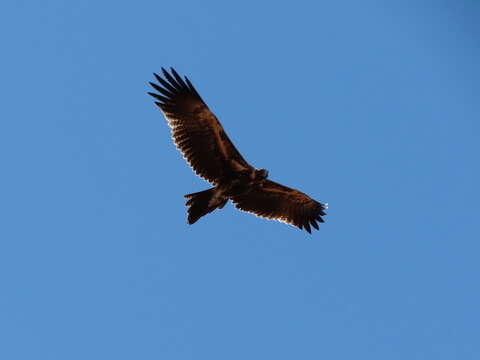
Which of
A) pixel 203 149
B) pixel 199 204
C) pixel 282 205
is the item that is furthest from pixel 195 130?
pixel 282 205

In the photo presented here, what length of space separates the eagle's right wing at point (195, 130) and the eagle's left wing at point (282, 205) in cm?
117

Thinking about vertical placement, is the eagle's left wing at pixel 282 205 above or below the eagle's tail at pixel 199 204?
above

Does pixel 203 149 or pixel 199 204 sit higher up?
pixel 203 149

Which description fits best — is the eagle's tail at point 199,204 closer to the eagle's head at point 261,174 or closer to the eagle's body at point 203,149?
the eagle's body at point 203,149

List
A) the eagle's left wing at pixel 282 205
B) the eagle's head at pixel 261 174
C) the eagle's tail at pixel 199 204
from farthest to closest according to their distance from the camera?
the eagle's left wing at pixel 282 205 → the eagle's head at pixel 261 174 → the eagle's tail at pixel 199 204

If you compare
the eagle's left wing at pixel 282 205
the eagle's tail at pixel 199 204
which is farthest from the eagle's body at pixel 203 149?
the eagle's left wing at pixel 282 205

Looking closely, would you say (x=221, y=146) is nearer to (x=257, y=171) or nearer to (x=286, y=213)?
(x=257, y=171)

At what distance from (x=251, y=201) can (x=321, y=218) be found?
196 centimetres

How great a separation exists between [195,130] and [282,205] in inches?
129

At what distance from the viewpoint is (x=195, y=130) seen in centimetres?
1881

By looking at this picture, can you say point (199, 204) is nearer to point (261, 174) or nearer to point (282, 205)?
point (261, 174)

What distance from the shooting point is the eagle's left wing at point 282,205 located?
2003 cm

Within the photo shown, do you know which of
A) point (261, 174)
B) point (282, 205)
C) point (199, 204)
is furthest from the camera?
point (282, 205)

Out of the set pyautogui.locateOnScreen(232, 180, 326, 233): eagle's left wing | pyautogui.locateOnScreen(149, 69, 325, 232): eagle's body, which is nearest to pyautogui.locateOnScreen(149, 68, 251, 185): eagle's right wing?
pyautogui.locateOnScreen(149, 69, 325, 232): eagle's body
